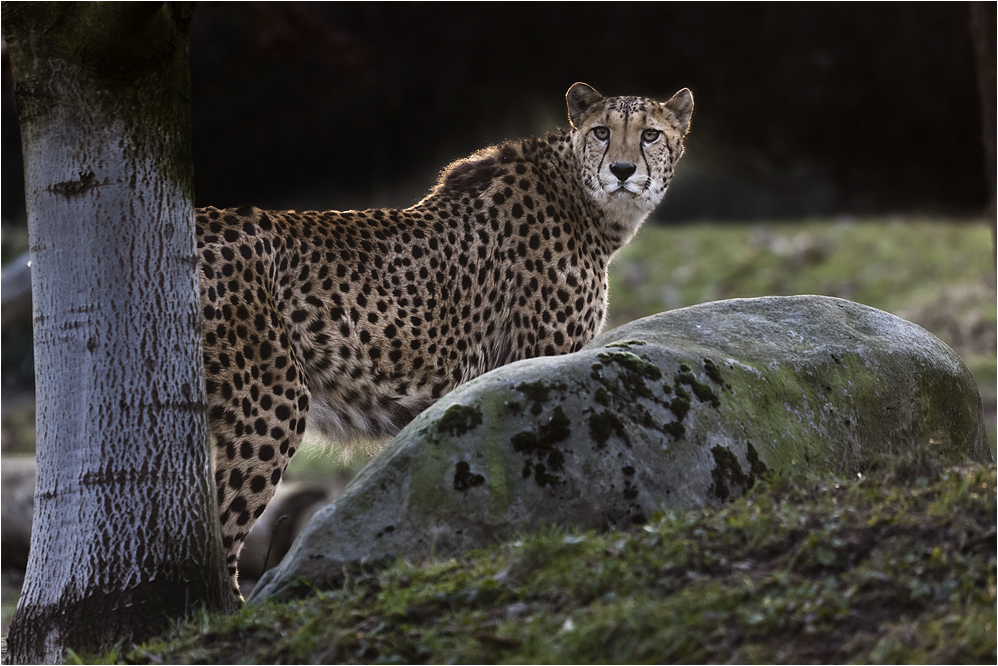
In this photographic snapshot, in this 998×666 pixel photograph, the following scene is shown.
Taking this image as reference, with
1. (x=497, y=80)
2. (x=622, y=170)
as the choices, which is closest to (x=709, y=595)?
(x=622, y=170)

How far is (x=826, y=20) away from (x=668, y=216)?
566cm

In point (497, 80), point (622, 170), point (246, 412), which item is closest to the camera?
point (246, 412)

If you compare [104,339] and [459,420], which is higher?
[104,339]

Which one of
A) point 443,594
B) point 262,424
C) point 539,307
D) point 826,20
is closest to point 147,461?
point 262,424

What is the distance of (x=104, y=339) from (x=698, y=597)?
2.27m

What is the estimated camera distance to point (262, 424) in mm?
4676

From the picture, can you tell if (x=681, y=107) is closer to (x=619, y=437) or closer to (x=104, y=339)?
(x=619, y=437)

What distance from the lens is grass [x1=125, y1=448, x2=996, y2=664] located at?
9.73 ft

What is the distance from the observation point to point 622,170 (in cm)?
558

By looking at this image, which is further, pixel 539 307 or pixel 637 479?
pixel 539 307

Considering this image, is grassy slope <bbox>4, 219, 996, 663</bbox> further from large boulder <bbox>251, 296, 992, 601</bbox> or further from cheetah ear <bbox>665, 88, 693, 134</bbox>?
cheetah ear <bbox>665, 88, 693, 134</bbox>

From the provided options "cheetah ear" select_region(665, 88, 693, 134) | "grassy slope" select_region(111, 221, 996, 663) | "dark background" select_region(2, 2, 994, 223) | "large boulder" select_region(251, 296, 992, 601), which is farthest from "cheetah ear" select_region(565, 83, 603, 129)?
"dark background" select_region(2, 2, 994, 223)

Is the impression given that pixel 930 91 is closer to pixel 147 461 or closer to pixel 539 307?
pixel 539 307

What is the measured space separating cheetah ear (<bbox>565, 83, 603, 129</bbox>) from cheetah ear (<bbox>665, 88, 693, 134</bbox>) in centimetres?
38
